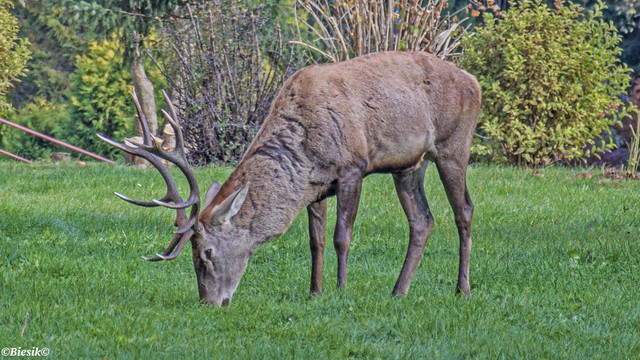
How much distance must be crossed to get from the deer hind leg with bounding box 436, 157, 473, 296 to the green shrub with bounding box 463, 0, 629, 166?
22.8ft

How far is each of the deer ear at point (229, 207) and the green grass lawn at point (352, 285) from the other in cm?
56

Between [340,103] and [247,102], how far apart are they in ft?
25.5

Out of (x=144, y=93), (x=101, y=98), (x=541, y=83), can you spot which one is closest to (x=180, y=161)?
(x=541, y=83)

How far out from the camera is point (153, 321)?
5.80 metres

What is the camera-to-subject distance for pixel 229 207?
6.41 metres

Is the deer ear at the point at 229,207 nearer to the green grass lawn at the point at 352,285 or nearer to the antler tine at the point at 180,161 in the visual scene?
the antler tine at the point at 180,161

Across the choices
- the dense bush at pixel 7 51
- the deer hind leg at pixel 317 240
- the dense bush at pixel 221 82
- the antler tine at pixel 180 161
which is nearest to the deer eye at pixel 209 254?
the antler tine at pixel 180 161

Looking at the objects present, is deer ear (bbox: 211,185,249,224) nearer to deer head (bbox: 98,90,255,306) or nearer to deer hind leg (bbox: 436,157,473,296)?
deer head (bbox: 98,90,255,306)

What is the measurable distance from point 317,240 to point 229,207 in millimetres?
851

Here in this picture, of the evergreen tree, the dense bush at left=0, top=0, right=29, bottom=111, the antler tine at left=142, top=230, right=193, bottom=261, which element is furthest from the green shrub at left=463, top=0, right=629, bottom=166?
the dense bush at left=0, top=0, right=29, bottom=111

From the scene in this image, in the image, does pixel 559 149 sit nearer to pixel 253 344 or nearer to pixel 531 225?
pixel 531 225

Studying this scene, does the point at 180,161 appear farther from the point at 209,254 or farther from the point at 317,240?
the point at 317,240

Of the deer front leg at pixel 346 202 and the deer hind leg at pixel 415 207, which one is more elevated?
the deer front leg at pixel 346 202

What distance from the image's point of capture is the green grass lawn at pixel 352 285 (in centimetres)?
548
